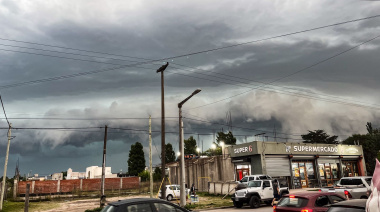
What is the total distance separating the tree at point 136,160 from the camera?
233 ft

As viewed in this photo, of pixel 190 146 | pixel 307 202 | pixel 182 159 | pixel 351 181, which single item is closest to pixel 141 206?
pixel 307 202

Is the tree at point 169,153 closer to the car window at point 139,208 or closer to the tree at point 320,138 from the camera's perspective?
the tree at point 320,138

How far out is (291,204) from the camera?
9258 millimetres

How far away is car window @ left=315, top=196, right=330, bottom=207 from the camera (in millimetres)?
9094

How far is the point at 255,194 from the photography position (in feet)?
67.7

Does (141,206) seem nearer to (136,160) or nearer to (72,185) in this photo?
(72,185)

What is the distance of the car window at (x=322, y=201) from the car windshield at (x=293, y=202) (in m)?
0.39

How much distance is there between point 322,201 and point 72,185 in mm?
51713

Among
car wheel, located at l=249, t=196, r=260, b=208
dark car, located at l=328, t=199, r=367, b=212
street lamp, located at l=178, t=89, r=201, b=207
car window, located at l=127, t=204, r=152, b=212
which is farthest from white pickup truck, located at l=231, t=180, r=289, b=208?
dark car, located at l=328, t=199, r=367, b=212

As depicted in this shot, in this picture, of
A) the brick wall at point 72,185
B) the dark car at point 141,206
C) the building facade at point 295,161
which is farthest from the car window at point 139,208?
the brick wall at point 72,185

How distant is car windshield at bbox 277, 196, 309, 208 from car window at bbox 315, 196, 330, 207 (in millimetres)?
394

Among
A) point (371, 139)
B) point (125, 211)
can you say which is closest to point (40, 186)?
point (125, 211)

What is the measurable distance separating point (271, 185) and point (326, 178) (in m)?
22.5

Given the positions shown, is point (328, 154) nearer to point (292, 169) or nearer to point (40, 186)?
point (292, 169)
